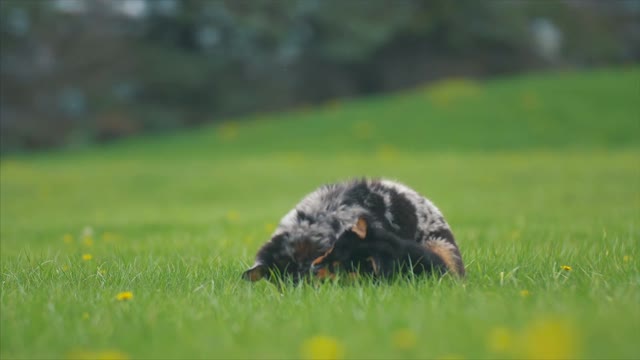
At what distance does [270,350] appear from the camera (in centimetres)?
329

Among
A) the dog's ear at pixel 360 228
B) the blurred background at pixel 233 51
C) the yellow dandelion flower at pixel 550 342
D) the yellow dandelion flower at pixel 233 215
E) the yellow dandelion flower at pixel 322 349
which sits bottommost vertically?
the yellow dandelion flower at pixel 233 215

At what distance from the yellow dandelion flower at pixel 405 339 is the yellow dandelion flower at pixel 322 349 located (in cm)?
25

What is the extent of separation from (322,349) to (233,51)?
97.8 feet

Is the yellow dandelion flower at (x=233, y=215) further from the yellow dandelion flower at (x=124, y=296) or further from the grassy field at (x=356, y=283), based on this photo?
the yellow dandelion flower at (x=124, y=296)

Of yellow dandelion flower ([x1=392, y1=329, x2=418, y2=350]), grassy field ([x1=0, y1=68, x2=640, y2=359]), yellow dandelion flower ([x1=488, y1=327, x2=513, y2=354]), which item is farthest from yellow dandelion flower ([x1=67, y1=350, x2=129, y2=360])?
yellow dandelion flower ([x1=488, y1=327, x2=513, y2=354])

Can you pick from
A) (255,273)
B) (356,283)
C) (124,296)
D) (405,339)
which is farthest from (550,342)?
(124,296)

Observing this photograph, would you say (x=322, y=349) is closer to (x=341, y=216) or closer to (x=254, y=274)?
(x=254, y=274)

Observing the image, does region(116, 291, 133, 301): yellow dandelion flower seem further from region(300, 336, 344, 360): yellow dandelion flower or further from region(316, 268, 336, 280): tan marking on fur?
region(300, 336, 344, 360): yellow dandelion flower

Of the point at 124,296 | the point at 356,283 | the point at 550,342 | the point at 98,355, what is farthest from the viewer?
the point at 356,283

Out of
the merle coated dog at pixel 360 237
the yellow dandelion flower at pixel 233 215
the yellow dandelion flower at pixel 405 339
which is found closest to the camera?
the yellow dandelion flower at pixel 405 339

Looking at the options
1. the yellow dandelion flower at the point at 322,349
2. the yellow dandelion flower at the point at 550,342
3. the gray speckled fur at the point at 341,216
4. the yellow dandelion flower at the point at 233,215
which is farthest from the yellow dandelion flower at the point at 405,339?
the yellow dandelion flower at the point at 233,215

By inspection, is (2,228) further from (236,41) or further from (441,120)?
(236,41)

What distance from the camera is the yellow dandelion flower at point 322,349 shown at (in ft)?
10.1

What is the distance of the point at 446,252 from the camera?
16.4 ft
